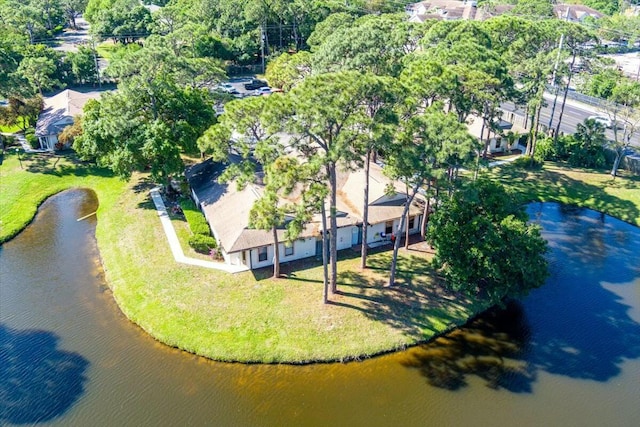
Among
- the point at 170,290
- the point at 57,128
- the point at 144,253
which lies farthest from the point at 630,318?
the point at 57,128

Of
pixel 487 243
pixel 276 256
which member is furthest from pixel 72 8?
pixel 487 243

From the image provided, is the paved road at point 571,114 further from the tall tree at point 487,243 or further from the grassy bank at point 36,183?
the grassy bank at point 36,183

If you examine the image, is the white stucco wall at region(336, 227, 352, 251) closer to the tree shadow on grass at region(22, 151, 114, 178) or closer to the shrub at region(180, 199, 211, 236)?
the shrub at region(180, 199, 211, 236)

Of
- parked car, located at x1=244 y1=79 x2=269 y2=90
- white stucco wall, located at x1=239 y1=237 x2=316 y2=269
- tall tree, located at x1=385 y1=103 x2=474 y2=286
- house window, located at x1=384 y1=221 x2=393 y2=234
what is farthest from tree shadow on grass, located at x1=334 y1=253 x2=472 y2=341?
parked car, located at x1=244 y1=79 x2=269 y2=90

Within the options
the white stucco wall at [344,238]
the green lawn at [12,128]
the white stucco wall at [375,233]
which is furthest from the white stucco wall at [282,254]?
the green lawn at [12,128]

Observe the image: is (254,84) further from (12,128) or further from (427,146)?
(427,146)

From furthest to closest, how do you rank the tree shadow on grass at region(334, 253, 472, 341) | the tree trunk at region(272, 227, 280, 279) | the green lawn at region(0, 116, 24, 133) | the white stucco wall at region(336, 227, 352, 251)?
1. the green lawn at region(0, 116, 24, 133)
2. the white stucco wall at region(336, 227, 352, 251)
3. the tree trunk at region(272, 227, 280, 279)
4. the tree shadow on grass at region(334, 253, 472, 341)
